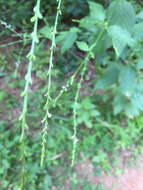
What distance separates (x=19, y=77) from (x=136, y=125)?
0.97 metres

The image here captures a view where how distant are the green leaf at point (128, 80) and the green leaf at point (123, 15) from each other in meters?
0.33

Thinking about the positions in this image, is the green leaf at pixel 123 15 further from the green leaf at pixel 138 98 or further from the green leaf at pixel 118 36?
the green leaf at pixel 138 98

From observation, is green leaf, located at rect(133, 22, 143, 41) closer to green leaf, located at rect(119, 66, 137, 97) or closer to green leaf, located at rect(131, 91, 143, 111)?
green leaf, located at rect(119, 66, 137, 97)

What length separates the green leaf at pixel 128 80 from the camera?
1.04m

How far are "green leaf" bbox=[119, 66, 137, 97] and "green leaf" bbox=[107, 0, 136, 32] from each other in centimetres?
33

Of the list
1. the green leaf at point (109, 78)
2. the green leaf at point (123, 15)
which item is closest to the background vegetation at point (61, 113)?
the green leaf at point (109, 78)

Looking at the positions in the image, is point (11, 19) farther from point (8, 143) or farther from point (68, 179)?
point (68, 179)

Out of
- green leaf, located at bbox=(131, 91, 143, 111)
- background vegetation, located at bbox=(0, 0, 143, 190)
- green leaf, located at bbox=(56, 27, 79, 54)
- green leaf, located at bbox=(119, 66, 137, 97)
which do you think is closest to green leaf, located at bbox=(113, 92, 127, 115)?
background vegetation, located at bbox=(0, 0, 143, 190)

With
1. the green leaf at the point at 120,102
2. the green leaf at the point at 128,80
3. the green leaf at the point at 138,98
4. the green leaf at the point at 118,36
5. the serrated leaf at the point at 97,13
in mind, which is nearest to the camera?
the green leaf at the point at 118,36

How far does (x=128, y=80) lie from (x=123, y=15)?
39 centimetres

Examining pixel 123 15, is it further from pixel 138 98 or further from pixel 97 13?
pixel 138 98

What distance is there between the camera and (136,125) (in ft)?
4.93

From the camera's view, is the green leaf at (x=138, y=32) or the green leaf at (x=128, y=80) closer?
the green leaf at (x=138, y=32)

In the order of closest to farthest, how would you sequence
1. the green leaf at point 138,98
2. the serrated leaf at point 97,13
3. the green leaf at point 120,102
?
the serrated leaf at point 97,13, the green leaf at point 138,98, the green leaf at point 120,102
